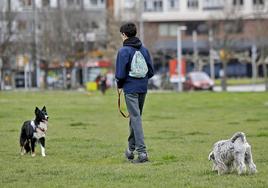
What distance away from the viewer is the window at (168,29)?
363 feet

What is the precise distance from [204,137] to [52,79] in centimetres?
7402

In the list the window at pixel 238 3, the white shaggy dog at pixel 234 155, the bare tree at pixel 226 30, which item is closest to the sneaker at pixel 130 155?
the white shaggy dog at pixel 234 155

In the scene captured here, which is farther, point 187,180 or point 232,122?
point 232,122

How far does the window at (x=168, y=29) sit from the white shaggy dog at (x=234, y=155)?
98780 mm

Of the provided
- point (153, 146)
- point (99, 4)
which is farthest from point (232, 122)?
point (99, 4)

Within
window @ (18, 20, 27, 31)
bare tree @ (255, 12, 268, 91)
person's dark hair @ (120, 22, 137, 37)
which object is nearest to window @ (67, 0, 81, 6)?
window @ (18, 20, 27, 31)

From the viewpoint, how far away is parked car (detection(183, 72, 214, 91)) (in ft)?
236

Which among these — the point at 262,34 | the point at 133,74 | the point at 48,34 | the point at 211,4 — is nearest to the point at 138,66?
the point at 133,74

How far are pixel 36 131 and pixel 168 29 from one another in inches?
3768

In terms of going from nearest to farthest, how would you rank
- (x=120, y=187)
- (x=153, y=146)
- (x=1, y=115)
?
1. (x=120, y=187)
2. (x=153, y=146)
3. (x=1, y=115)

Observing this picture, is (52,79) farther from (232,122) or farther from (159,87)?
(232,122)

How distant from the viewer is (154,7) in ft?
367

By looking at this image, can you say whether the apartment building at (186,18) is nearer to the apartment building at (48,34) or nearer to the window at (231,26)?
the apartment building at (48,34)

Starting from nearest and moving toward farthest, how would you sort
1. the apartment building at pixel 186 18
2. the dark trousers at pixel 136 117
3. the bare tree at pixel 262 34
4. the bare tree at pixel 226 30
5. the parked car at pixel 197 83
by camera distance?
1. the dark trousers at pixel 136 117
2. the parked car at pixel 197 83
3. the bare tree at pixel 226 30
4. the bare tree at pixel 262 34
5. the apartment building at pixel 186 18
